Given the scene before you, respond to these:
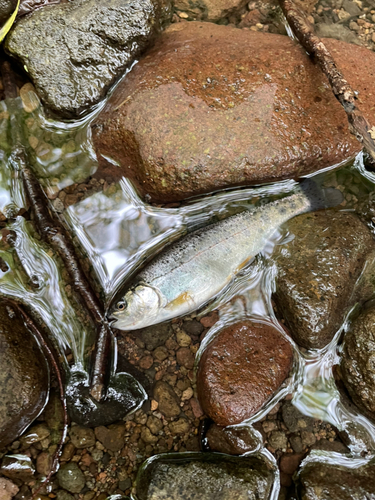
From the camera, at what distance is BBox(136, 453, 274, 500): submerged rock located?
10.3ft

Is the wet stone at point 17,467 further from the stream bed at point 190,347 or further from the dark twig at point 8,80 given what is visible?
the dark twig at point 8,80

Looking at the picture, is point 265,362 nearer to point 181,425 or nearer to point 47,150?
point 181,425

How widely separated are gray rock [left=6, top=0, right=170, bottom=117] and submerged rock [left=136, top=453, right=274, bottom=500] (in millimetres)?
3935

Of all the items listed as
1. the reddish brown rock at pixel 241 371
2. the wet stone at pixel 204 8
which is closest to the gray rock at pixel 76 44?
the wet stone at pixel 204 8

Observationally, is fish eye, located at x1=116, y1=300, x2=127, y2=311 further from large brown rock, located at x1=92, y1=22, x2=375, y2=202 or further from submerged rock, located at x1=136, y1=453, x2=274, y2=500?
submerged rock, located at x1=136, y1=453, x2=274, y2=500

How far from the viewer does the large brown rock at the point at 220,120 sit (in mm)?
3742

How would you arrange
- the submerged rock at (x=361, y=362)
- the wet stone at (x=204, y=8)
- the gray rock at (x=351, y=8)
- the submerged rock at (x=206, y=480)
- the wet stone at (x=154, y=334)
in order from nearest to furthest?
1. the submerged rock at (x=206, y=480)
2. the submerged rock at (x=361, y=362)
3. the wet stone at (x=154, y=334)
4. the wet stone at (x=204, y=8)
5. the gray rock at (x=351, y=8)

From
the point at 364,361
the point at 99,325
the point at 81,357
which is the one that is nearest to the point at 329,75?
the point at 364,361

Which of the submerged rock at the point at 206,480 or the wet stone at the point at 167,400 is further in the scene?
the wet stone at the point at 167,400

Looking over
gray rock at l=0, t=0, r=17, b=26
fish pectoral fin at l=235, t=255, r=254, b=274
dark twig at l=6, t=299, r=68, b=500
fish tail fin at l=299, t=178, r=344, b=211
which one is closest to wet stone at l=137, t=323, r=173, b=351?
dark twig at l=6, t=299, r=68, b=500

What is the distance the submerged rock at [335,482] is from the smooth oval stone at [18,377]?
2.70 meters

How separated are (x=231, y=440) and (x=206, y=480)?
0.44 meters

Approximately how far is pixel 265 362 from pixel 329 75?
10.3 ft

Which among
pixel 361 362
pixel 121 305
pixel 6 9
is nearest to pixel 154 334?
pixel 121 305
